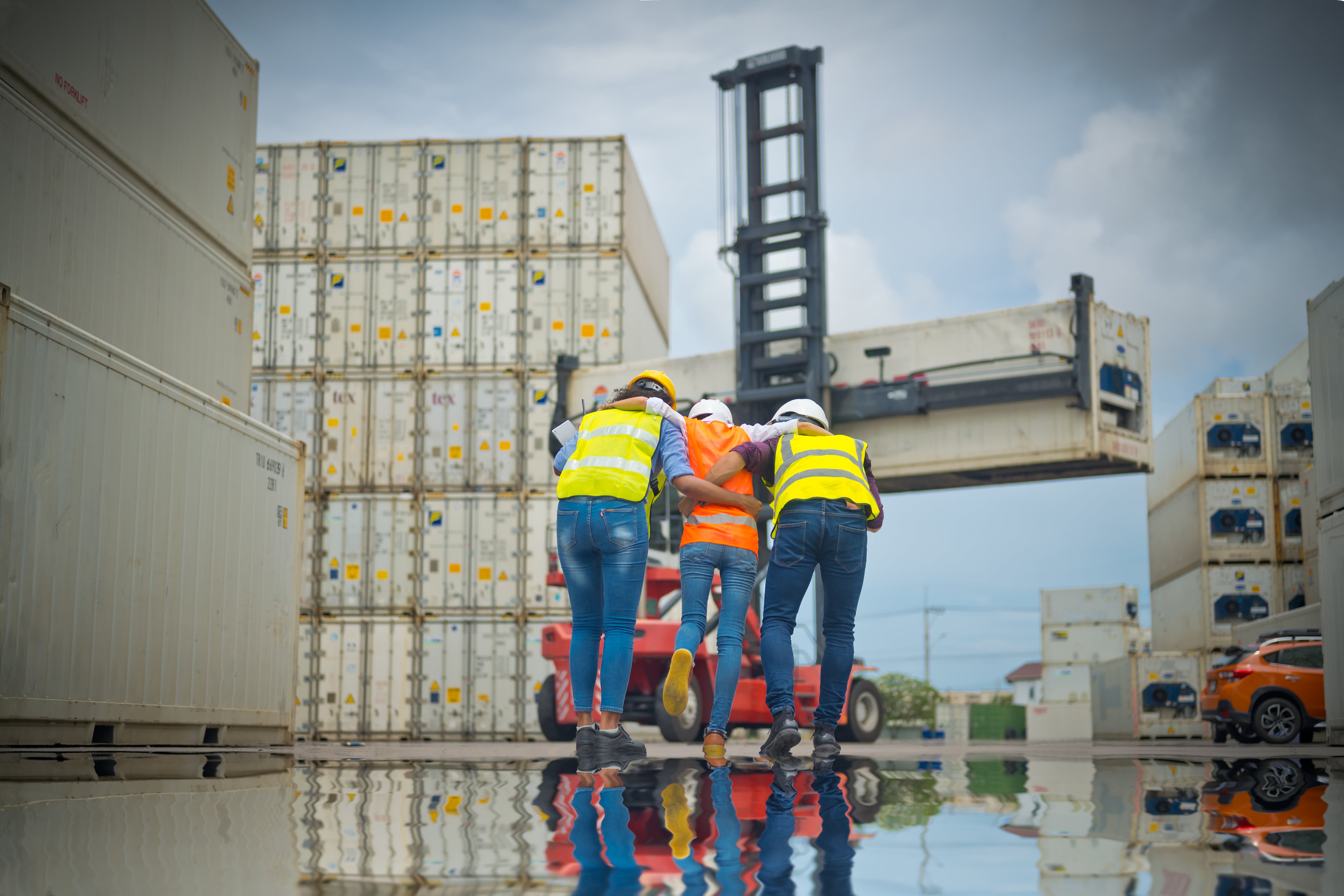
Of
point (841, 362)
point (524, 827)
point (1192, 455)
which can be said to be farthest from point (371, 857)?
point (1192, 455)

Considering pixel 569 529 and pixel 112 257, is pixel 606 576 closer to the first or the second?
pixel 569 529

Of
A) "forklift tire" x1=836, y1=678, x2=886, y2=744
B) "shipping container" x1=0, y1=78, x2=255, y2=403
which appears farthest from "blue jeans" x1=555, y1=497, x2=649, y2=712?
"forklift tire" x1=836, y1=678, x2=886, y2=744

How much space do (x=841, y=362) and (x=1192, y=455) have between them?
1022 cm

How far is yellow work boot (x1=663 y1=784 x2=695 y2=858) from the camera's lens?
106 inches

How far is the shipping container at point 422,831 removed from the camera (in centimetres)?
236

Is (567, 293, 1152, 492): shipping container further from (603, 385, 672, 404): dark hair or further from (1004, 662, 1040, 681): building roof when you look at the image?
(1004, 662, 1040, 681): building roof

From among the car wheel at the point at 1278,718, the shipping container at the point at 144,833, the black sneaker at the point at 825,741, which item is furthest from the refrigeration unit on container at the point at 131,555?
the car wheel at the point at 1278,718

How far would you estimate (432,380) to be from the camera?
21.2 metres

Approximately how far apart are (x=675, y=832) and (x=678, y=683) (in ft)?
9.02

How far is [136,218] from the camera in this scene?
31.7 ft

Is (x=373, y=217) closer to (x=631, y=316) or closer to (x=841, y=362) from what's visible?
(x=631, y=316)

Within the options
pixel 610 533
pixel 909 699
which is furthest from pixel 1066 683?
pixel 909 699

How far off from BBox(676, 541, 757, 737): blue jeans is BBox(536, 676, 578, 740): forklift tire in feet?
25.8

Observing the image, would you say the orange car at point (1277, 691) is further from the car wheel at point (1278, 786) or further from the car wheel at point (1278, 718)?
the car wheel at point (1278, 786)
